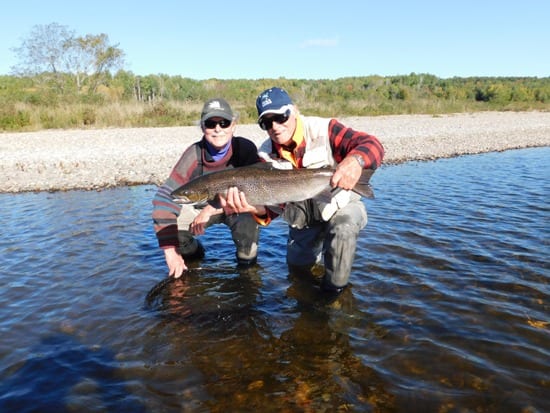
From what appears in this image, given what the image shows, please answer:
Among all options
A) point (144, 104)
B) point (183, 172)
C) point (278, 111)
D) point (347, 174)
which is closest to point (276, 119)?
point (278, 111)

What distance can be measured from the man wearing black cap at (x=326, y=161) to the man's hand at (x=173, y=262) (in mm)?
1051

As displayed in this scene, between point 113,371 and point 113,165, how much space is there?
407 inches

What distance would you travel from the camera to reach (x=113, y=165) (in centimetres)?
1281

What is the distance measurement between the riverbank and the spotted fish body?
700 centimetres

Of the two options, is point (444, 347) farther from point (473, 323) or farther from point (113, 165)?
point (113, 165)

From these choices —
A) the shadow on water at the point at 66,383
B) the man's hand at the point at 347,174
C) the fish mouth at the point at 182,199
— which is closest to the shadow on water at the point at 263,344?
the shadow on water at the point at 66,383

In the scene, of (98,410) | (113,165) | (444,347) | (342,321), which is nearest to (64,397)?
(98,410)

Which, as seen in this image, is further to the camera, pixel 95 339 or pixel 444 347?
pixel 95 339

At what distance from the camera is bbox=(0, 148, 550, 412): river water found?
10.4 feet

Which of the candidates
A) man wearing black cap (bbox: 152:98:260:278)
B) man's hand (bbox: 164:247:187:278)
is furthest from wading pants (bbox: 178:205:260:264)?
man's hand (bbox: 164:247:187:278)

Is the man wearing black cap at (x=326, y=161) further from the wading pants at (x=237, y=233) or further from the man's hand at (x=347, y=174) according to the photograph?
the wading pants at (x=237, y=233)

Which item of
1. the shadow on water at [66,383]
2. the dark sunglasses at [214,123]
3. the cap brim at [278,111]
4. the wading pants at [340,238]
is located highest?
the cap brim at [278,111]

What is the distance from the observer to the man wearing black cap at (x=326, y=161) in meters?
4.16

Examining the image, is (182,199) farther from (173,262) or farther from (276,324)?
(276,324)
